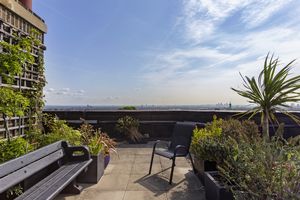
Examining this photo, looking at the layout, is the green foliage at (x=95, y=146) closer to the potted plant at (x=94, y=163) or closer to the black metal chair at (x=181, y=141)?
the potted plant at (x=94, y=163)

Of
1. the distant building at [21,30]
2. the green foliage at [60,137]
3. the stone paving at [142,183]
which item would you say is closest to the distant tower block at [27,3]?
the distant building at [21,30]

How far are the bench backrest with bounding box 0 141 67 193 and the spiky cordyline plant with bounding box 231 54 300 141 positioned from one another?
325 cm

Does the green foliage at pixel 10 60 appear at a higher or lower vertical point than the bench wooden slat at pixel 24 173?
higher

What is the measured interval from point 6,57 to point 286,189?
131 inches

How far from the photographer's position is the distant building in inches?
123

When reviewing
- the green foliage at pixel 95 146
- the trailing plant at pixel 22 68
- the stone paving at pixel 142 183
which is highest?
the trailing plant at pixel 22 68

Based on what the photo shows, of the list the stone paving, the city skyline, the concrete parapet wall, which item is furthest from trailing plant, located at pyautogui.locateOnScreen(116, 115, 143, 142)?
the city skyline

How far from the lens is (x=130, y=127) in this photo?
6.50 metres

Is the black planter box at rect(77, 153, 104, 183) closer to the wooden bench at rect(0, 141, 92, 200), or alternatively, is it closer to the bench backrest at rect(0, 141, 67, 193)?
the wooden bench at rect(0, 141, 92, 200)

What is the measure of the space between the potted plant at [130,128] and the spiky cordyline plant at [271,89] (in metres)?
3.51

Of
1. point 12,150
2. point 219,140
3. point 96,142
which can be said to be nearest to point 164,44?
point 96,142

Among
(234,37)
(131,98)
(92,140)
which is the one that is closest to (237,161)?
(92,140)

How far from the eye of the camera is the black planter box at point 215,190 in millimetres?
2133

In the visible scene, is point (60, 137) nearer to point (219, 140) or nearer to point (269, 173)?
point (219, 140)
